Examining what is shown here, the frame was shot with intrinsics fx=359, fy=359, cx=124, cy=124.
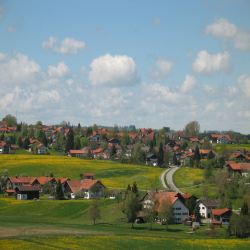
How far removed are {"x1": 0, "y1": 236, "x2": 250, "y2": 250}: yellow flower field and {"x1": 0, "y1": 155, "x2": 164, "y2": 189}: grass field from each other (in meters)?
45.3

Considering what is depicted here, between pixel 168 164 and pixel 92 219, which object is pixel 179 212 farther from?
pixel 168 164

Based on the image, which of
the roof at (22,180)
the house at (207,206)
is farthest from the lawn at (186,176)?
the roof at (22,180)

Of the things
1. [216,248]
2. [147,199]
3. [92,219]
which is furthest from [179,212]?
[216,248]

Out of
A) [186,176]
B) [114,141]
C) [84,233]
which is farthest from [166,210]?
[114,141]

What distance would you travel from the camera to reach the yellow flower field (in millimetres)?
38500

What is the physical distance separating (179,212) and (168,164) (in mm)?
66979

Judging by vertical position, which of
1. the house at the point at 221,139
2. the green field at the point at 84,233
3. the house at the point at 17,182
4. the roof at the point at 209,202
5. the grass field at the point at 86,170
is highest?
the house at the point at 221,139

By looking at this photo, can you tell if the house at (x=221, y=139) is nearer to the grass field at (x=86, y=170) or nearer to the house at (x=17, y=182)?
the grass field at (x=86, y=170)

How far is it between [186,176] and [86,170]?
30894 millimetres

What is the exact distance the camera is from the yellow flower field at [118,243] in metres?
38.5

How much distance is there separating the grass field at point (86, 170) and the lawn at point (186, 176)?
5227 millimetres

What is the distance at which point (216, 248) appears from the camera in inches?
1656

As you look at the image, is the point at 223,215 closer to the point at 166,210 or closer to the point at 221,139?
the point at 166,210

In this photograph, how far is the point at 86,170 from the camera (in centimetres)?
11212
